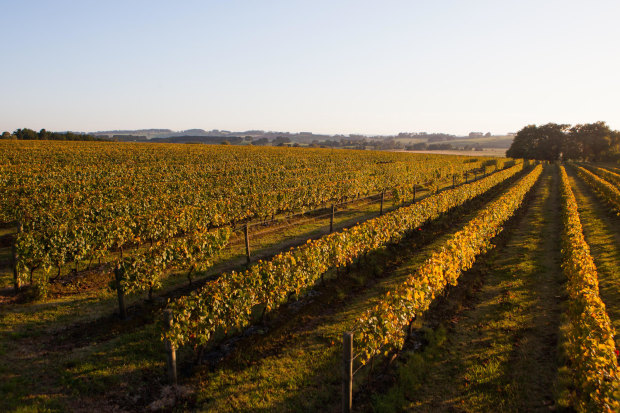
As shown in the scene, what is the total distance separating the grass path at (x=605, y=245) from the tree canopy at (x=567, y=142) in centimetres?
8040

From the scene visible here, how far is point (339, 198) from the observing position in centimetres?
2348

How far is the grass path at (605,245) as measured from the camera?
9508 mm

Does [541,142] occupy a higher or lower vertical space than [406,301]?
higher

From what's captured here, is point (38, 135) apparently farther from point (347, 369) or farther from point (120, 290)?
point (347, 369)

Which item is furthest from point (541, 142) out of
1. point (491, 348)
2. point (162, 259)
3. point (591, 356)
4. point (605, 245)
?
point (162, 259)

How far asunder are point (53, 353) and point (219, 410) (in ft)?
14.7

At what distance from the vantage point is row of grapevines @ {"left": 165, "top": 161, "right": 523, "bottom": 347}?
21.5 ft

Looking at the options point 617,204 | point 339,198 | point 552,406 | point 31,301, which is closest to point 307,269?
point 552,406

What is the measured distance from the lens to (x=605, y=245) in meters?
14.7

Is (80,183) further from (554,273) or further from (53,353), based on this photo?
(554,273)

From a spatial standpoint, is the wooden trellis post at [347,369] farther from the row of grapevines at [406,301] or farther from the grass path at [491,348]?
the grass path at [491,348]

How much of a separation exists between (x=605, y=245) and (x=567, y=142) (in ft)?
329

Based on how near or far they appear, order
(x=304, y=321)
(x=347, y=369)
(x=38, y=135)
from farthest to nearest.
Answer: (x=38, y=135), (x=304, y=321), (x=347, y=369)

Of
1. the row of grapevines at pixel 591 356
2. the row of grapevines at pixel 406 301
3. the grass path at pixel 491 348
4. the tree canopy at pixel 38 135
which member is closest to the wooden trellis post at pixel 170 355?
the row of grapevines at pixel 406 301
